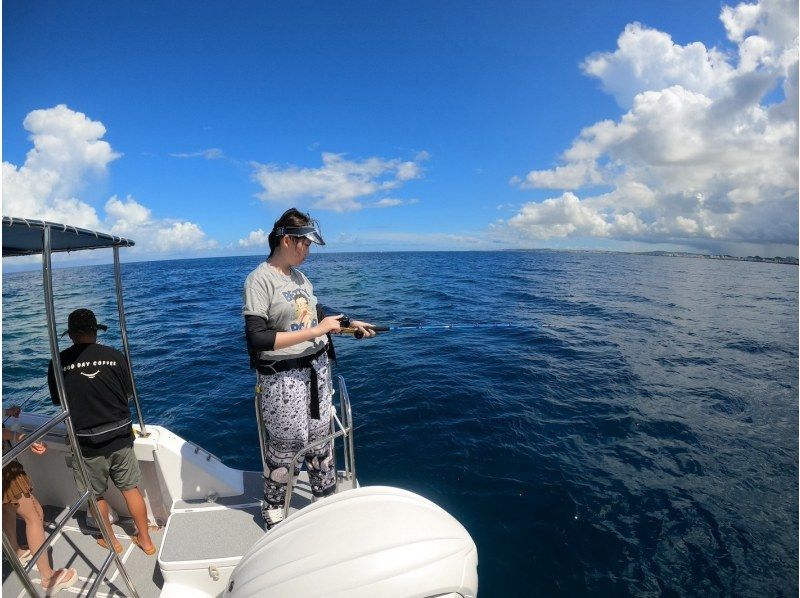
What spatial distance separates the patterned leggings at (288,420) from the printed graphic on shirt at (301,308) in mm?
331

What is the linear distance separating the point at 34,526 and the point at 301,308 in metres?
3.04

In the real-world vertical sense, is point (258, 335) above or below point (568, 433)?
above

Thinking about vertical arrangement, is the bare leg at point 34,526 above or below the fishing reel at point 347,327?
below

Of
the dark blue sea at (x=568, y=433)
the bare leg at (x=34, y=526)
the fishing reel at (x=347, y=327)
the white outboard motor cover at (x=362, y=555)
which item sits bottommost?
the dark blue sea at (x=568, y=433)

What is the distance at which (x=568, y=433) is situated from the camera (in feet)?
21.3

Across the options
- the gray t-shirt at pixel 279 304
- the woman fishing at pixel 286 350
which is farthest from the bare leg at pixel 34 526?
the gray t-shirt at pixel 279 304

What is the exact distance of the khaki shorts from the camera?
321 centimetres

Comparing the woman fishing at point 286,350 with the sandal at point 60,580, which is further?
the sandal at point 60,580

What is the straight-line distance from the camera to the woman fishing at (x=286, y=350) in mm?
2670

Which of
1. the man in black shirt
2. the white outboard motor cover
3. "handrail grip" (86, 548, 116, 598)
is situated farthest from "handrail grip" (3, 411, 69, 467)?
the white outboard motor cover

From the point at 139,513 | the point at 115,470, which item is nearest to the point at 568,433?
the point at 139,513

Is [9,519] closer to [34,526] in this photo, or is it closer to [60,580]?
[34,526]

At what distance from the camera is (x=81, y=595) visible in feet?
9.96

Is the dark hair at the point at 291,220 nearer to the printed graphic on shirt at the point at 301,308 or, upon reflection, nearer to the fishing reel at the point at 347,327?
the printed graphic on shirt at the point at 301,308
